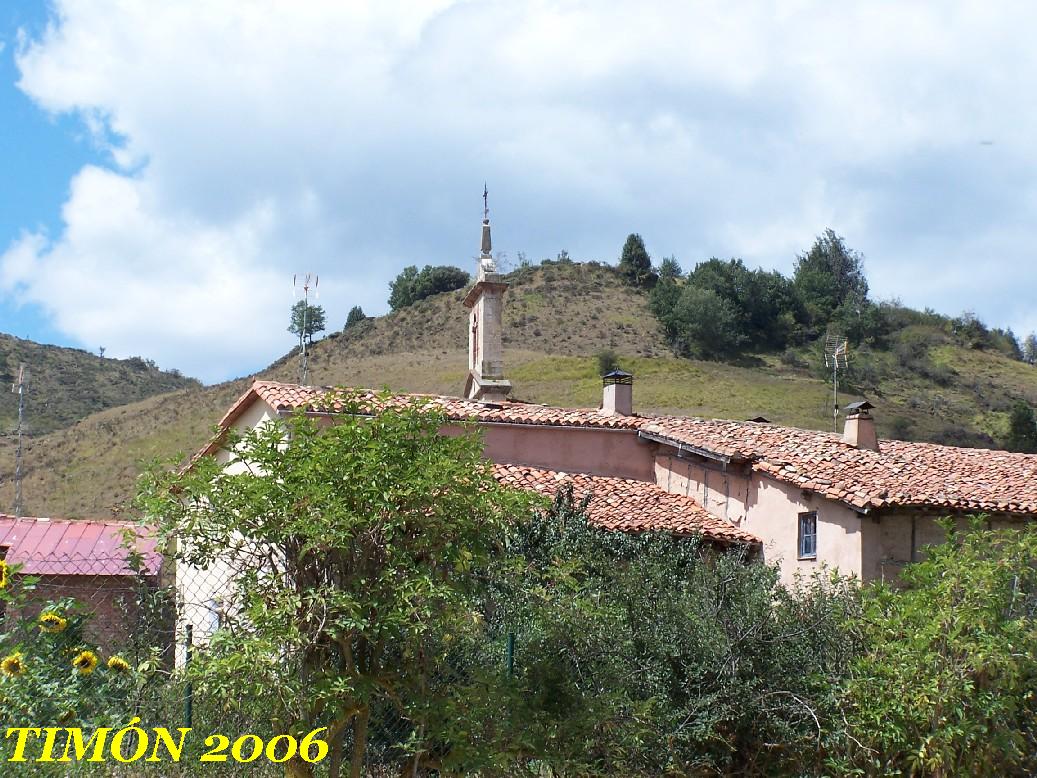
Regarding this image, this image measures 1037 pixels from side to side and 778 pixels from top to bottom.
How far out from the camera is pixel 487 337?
75.2ft

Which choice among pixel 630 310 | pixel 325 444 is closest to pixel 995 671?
pixel 325 444

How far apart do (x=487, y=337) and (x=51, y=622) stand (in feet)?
58.6

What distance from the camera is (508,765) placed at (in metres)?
5.75

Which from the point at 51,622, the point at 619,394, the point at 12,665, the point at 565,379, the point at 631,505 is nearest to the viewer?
the point at 12,665

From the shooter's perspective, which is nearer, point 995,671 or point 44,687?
point 44,687

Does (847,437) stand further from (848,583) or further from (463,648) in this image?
(463,648)

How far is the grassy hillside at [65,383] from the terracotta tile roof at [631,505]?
37070mm

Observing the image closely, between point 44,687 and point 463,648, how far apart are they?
209 centimetres

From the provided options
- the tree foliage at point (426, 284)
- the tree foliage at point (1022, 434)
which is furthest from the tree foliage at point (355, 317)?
the tree foliage at point (1022, 434)

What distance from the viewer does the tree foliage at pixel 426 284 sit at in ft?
243

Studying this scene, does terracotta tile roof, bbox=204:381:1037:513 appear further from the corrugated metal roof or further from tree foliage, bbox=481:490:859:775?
tree foliage, bbox=481:490:859:775

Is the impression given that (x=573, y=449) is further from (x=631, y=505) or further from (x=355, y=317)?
(x=355, y=317)

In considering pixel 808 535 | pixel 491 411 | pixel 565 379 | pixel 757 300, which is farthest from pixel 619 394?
pixel 757 300

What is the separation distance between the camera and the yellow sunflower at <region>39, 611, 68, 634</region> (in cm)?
523
